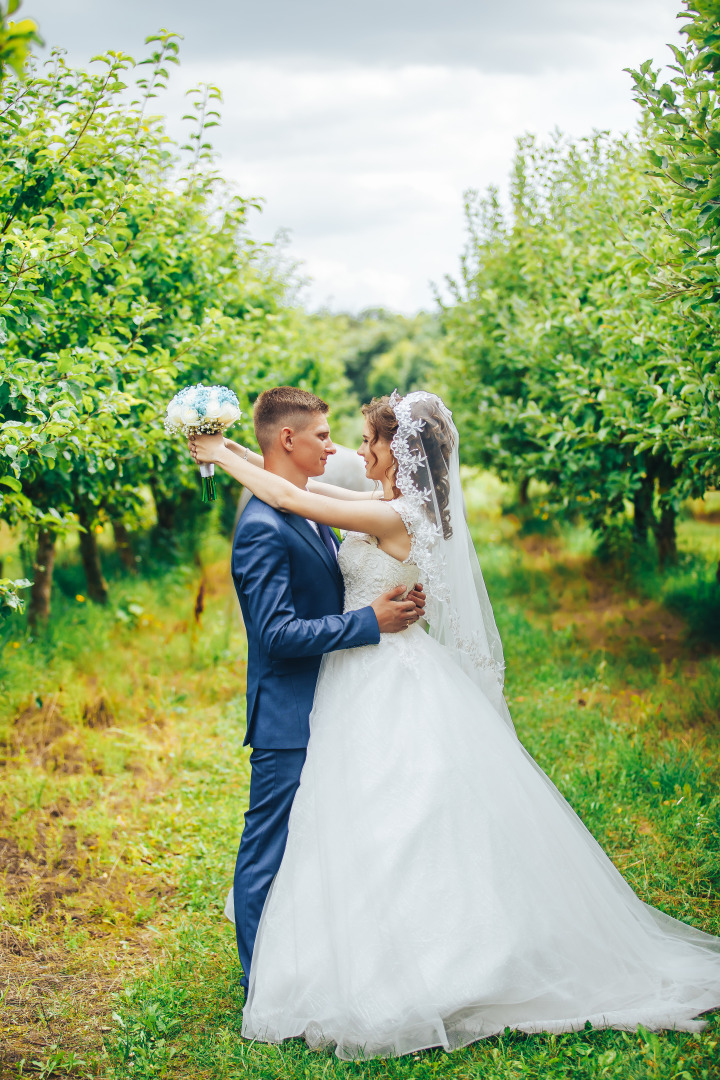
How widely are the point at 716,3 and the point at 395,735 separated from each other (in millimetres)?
2631

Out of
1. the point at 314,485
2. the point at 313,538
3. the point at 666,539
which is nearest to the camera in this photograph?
the point at 313,538

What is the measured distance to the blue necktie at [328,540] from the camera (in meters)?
3.39

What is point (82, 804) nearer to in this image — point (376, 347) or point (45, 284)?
point (45, 284)

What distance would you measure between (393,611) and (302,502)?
0.55 metres

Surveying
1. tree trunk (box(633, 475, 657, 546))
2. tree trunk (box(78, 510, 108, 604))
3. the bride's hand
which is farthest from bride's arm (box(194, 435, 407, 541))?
tree trunk (box(78, 510, 108, 604))

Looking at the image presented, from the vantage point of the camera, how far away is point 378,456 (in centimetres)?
330

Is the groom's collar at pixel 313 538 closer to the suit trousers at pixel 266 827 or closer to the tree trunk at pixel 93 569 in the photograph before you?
the suit trousers at pixel 266 827

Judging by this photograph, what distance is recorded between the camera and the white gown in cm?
272

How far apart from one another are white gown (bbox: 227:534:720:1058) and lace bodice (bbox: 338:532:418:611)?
0.01 m

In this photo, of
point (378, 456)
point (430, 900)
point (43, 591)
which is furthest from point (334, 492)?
point (43, 591)

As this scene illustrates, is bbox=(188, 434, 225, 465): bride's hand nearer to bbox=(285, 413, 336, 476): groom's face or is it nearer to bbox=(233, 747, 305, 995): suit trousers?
bbox=(285, 413, 336, 476): groom's face

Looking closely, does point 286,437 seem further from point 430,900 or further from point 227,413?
point 430,900

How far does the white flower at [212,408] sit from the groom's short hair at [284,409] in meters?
0.20

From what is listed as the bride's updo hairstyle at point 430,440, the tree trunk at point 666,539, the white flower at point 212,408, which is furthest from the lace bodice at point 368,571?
the tree trunk at point 666,539
